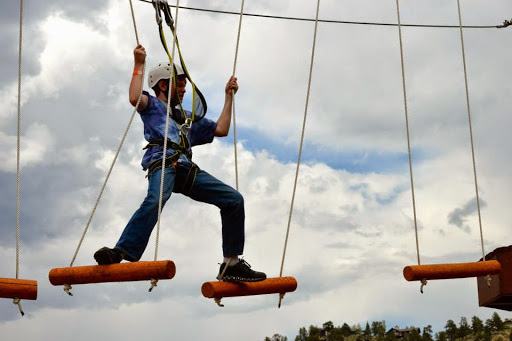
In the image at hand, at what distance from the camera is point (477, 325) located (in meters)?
76.6

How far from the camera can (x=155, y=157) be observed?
6.22 m

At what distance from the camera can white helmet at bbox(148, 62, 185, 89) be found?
6.63 m

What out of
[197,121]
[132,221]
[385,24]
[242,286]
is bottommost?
[242,286]

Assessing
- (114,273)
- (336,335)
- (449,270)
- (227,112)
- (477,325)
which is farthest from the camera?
(336,335)

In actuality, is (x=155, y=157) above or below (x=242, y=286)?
above

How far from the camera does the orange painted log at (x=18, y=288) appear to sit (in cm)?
610

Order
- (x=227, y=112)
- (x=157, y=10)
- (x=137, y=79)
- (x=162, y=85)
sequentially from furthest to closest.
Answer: (x=157, y=10) < (x=227, y=112) < (x=162, y=85) < (x=137, y=79)

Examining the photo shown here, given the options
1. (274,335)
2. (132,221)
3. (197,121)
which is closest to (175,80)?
(197,121)

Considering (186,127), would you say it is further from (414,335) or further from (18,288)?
(414,335)

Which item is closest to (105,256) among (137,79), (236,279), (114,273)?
(114,273)

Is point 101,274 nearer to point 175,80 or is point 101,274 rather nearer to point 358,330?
point 175,80

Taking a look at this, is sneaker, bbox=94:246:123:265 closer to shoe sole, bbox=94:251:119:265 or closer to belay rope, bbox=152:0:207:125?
shoe sole, bbox=94:251:119:265

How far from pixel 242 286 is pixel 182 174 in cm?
116

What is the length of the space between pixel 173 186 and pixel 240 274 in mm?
1006
